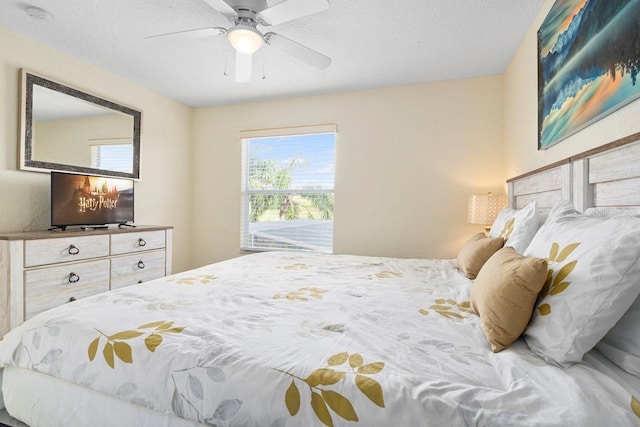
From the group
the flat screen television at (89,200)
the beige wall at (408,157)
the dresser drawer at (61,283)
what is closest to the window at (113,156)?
the flat screen television at (89,200)

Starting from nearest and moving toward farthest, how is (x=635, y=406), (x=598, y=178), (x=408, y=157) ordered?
(x=635, y=406)
(x=598, y=178)
(x=408, y=157)

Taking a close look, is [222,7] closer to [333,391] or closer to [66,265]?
[333,391]

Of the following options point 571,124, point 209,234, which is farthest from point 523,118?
point 209,234

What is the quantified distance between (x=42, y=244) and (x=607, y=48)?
11.1ft

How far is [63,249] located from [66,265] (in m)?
0.12

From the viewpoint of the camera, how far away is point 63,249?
2311 millimetres

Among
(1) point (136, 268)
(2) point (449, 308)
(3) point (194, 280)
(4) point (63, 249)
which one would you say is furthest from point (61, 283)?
(2) point (449, 308)

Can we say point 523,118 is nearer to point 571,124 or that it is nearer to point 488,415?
point 571,124

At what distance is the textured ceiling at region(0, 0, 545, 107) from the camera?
2.11 metres

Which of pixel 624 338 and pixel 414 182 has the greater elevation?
pixel 414 182

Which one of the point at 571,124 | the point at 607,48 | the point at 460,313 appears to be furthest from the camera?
the point at 571,124

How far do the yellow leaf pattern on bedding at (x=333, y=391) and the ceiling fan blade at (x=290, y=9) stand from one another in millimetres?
1729

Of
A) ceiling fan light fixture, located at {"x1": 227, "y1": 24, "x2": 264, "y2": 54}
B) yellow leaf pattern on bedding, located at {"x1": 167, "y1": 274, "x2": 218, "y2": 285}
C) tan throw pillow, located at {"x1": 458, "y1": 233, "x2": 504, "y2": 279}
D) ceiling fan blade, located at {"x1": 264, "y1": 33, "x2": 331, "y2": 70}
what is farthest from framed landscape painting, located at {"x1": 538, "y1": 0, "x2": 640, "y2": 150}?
yellow leaf pattern on bedding, located at {"x1": 167, "y1": 274, "x2": 218, "y2": 285}

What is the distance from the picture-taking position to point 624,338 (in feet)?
2.65
